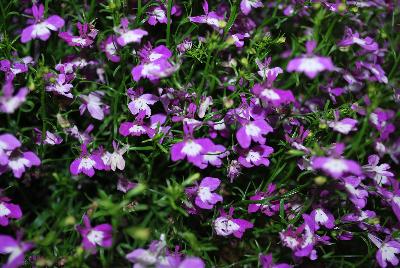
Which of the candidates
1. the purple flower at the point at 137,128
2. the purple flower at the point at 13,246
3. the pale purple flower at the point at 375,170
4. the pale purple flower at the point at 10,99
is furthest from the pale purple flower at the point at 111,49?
the pale purple flower at the point at 375,170

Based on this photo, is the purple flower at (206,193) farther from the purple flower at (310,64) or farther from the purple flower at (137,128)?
the purple flower at (310,64)

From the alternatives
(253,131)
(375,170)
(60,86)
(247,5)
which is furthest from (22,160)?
(375,170)

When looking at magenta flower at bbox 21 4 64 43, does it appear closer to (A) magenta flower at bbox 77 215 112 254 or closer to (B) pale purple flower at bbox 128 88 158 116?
(B) pale purple flower at bbox 128 88 158 116

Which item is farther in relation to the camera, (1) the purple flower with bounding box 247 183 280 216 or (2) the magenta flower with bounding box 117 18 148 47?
(1) the purple flower with bounding box 247 183 280 216

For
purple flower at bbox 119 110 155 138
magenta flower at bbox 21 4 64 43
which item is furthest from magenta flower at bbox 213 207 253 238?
magenta flower at bbox 21 4 64 43

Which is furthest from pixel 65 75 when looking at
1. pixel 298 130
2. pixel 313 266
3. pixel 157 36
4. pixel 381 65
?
pixel 381 65

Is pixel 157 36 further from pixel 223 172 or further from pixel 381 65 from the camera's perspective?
pixel 381 65
